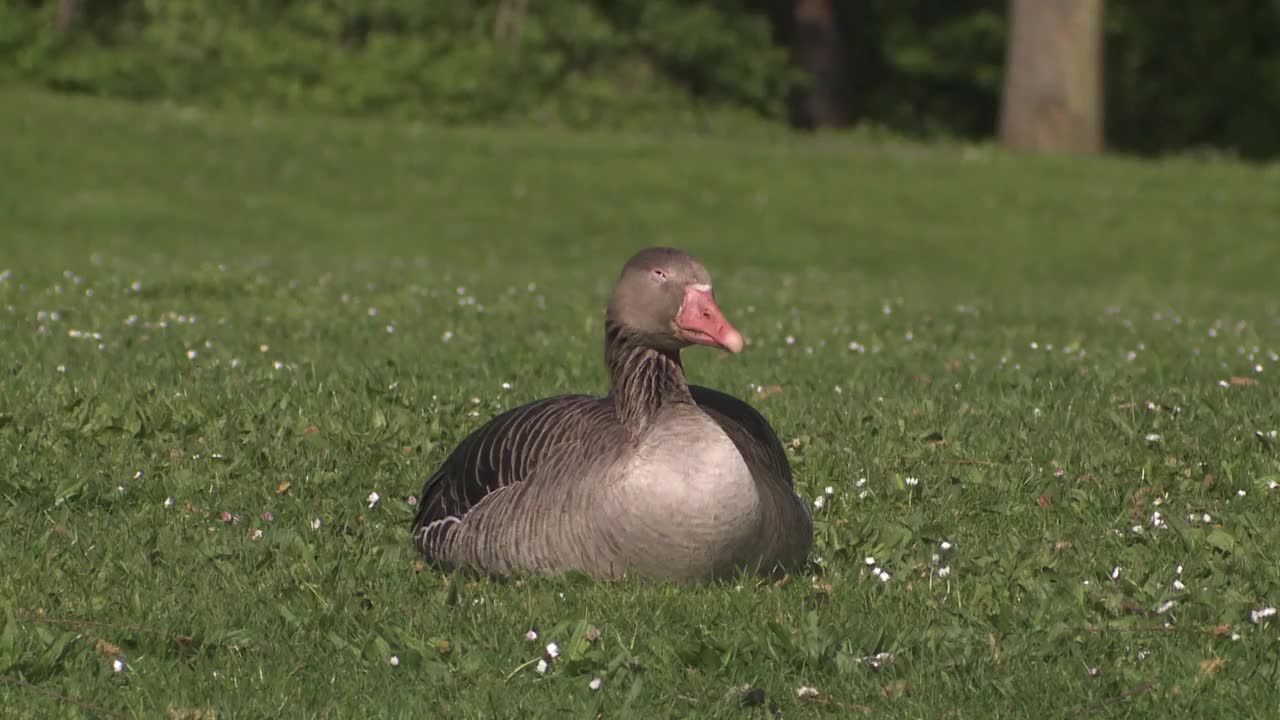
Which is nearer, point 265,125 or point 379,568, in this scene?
point 379,568

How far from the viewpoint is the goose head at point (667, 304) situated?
661 centimetres

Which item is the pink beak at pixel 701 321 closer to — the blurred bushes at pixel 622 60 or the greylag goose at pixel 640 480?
the greylag goose at pixel 640 480

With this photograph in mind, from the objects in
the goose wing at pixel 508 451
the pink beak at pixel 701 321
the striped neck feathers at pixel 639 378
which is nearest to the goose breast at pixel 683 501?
the striped neck feathers at pixel 639 378

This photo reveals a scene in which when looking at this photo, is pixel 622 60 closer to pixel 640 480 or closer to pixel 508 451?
pixel 508 451

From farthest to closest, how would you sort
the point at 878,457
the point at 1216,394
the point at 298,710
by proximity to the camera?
the point at 1216,394, the point at 878,457, the point at 298,710

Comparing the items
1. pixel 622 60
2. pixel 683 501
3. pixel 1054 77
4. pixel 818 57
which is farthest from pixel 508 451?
pixel 818 57

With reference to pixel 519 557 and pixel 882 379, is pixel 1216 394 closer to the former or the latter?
pixel 882 379

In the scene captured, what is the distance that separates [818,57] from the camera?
149ft

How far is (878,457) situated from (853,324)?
20.4ft

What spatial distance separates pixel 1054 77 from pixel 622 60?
13113mm

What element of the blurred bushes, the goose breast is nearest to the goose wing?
the goose breast

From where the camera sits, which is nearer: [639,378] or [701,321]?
[701,321]

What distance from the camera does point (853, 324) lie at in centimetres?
1530

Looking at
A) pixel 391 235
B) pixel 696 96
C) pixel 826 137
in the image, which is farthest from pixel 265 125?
pixel 696 96
